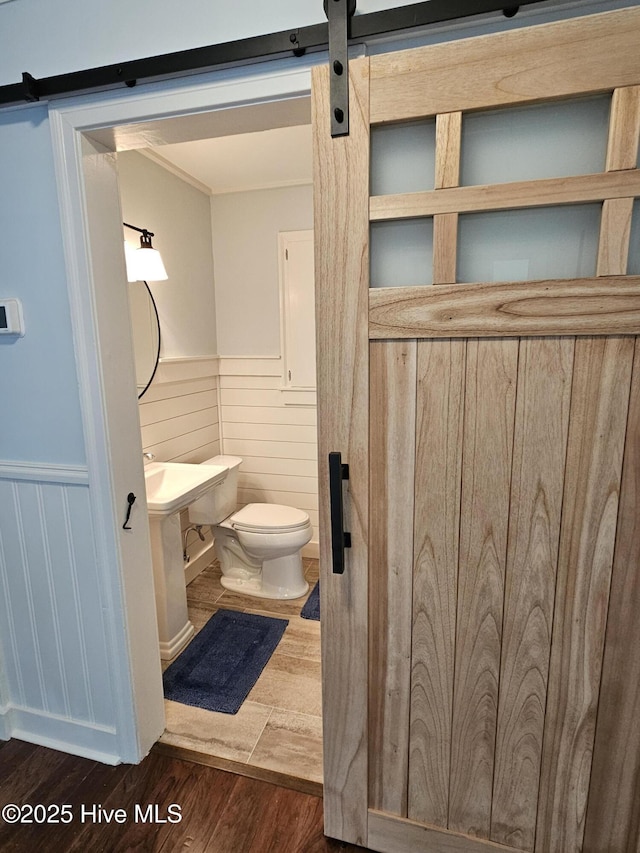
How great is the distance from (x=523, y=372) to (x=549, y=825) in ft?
3.78

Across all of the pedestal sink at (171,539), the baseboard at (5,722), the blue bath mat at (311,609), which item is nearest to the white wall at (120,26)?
the pedestal sink at (171,539)

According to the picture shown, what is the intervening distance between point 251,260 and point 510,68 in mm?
2222

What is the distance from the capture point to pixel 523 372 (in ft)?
3.25

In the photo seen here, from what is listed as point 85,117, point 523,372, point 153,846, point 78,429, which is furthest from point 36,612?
point 523,372

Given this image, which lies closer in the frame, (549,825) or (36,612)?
(549,825)

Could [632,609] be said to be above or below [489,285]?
below

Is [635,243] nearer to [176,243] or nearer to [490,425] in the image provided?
[490,425]

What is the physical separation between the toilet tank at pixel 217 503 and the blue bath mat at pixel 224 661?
1.73 feet

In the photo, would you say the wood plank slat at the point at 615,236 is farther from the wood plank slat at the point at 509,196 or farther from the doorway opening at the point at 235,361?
the doorway opening at the point at 235,361

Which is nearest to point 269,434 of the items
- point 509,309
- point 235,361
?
point 235,361

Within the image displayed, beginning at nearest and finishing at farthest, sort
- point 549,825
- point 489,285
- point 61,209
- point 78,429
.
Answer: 1. point 489,285
2. point 549,825
3. point 61,209
4. point 78,429

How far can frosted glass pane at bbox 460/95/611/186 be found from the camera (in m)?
0.92

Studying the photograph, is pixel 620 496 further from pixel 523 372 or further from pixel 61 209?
pixel 61 209

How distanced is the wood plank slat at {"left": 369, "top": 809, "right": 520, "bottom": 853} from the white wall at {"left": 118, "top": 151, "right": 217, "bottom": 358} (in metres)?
2.23
